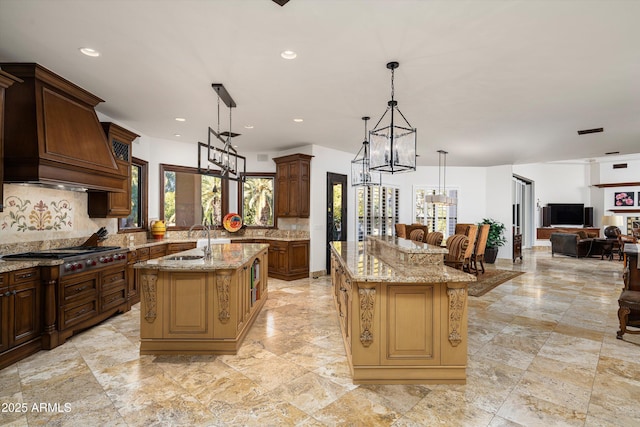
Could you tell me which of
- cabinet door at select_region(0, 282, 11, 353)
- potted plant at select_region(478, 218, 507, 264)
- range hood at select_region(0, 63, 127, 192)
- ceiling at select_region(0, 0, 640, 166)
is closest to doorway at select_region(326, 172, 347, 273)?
ceiling at select_region(0, 0, 640, 166)

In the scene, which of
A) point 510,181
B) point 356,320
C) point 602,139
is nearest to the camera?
point 356,320

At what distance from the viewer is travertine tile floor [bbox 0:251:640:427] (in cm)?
209

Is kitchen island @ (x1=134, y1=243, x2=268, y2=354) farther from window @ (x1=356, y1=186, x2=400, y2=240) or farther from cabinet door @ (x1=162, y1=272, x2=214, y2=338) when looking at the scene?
window @ (x1=356, y1=186, x2=400, y2=240)

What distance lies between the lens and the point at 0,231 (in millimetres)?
3287

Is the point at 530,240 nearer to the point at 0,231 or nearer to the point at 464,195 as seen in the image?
the point at 464,195

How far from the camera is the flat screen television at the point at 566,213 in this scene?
12.1 m

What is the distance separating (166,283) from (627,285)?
5.20 metres

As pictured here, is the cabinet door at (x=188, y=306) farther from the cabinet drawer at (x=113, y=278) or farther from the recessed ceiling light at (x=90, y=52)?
the recessed ceiling light at (x=90, y=52)

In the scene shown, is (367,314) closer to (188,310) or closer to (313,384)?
(313,384)

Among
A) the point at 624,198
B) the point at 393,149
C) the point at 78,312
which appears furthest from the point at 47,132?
the point at 624,198

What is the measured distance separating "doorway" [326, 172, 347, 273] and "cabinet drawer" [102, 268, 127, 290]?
13.0 ft

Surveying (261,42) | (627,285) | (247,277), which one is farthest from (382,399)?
(627,285)


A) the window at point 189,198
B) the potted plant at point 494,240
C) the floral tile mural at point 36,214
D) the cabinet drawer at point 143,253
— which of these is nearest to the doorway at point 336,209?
the window at point 189,198

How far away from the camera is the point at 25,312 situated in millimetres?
2961
